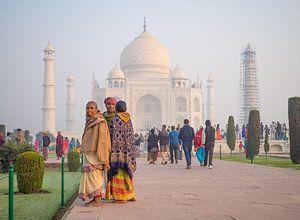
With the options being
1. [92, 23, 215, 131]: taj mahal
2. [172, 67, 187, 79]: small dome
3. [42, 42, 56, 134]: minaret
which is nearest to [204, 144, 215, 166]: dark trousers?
[42, 42, 56, 134]: minaret

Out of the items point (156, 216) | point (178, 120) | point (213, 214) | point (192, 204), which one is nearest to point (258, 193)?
point (192, 204)

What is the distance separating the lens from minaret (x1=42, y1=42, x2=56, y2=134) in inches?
1423

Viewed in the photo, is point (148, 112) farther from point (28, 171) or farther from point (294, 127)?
point (28, 171)

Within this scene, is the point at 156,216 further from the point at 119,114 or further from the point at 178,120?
the point at 178,120

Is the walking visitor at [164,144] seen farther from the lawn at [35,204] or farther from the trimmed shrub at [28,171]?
the trimmed shrub at [28,171]

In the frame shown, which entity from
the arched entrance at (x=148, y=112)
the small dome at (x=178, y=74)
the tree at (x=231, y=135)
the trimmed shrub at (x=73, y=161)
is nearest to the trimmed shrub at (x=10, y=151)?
the trimmed shrub at (x=73, y=161)

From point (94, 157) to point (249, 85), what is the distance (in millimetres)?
34764

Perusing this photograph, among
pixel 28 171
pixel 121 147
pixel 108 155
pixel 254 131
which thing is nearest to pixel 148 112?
pixel 254 131

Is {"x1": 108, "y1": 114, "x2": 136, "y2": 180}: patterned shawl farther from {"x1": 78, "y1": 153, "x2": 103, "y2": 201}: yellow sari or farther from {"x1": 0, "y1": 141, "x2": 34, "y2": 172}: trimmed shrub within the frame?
{"x1": 0, "y1": 141, "x2": 34, "y2": 172}: trimmed shrub

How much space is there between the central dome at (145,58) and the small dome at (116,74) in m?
0.97

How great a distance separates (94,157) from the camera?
4.44 meters

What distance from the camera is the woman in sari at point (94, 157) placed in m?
4.32

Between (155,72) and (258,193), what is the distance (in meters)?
38.2

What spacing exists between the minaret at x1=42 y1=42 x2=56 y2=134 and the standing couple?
32.4 m
